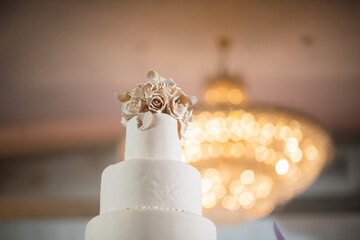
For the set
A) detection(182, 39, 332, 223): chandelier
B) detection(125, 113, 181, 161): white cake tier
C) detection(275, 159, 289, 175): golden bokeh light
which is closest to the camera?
detection(125, 113, 181, 161): white cake tier

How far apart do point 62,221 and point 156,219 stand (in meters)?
7.05

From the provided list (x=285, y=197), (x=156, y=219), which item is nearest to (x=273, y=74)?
(x=285, y=197)

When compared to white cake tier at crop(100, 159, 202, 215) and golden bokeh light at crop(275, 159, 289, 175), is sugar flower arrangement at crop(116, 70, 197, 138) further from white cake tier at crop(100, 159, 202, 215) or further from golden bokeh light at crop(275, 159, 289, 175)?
golden bokeh light at crop(275, 159, 289, 175)

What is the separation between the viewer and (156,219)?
2.21 metres

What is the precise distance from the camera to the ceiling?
17.8 feet

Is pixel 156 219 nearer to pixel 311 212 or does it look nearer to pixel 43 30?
pixel 43 30

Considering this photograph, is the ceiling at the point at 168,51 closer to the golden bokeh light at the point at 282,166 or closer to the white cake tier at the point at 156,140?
the golden bokeh light at the point at 282,166

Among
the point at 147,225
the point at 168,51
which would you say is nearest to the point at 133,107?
the point at 147,225

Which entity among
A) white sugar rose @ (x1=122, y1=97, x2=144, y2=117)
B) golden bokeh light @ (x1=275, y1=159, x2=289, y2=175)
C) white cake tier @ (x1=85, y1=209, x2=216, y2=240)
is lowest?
white cake tier @ (x1=85, y1=209, x2=216, y2=240)

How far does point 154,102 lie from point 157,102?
1cm

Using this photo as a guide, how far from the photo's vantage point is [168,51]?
6043 millimetres

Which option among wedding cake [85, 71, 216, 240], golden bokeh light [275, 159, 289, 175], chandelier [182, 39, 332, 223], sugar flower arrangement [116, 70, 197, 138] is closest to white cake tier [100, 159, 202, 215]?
wedding cake [85, 71, 216, 240]

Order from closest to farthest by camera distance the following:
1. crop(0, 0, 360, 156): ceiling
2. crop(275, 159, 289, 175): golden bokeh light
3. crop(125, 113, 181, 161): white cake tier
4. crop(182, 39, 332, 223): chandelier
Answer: crop(125, 113, 181, 161): white cake tier
crop(182, 39, 332, 223): chandelier
crop(275, 159, 289, 175): golden bokeh light
crop(0, 0, 360, 156): ceiling

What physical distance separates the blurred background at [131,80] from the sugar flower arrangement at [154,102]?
112 inches
